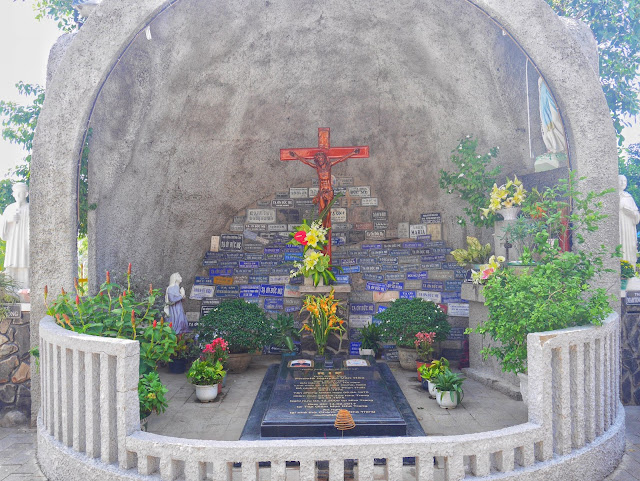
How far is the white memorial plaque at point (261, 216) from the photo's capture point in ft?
25.0

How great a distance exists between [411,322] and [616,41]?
634 centimetres

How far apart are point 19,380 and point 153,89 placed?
→ 11.7 ft

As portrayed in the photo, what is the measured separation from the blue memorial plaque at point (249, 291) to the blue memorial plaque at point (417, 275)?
224 centimetres

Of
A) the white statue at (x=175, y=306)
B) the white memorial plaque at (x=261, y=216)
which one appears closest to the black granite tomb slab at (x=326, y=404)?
the white statue at (x=175, y=306)

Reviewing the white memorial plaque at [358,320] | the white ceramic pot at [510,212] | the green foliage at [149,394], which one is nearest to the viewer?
the green foliage at [149,394]

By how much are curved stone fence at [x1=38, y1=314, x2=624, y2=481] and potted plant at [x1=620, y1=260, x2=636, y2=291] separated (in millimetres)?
1635

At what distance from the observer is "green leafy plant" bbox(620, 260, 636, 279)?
17.3ft

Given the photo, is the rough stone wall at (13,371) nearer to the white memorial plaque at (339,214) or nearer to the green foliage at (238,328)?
the green foliage at (238,328)

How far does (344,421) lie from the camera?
11.7 feet

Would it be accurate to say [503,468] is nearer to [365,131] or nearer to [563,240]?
[563,240]

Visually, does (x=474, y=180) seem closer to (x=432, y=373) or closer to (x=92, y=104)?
(x=432, y=373)

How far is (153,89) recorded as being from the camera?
Answer: 235 inches

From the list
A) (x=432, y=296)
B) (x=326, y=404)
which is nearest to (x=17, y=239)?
(x=326, y=404)

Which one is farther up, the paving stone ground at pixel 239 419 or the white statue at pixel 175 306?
the white statue at pixel 175 306
